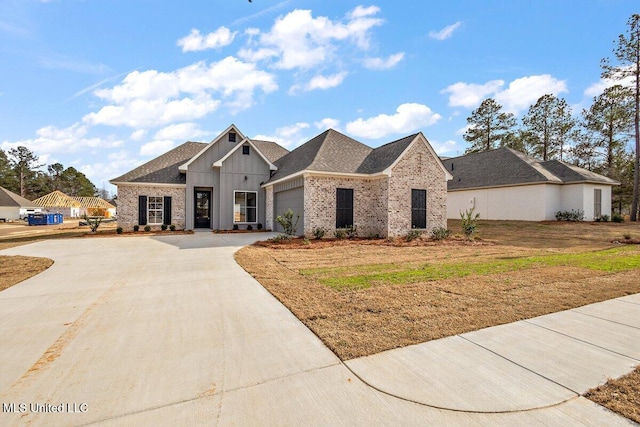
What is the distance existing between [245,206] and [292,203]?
14.7ft

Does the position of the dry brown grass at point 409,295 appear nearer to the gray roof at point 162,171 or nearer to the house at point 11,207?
the gray roof at point 162,171

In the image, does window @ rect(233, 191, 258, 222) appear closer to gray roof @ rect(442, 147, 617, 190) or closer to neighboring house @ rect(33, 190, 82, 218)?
gray roof @ rect(442, 147, 617, 190)

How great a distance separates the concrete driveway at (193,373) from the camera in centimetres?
238

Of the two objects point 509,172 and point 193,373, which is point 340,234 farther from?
point 509,172

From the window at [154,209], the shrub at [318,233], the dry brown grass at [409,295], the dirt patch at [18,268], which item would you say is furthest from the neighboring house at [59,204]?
the dry brown grass at [409,295]

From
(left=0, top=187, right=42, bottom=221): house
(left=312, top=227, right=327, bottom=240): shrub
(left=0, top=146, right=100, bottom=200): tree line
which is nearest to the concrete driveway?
(left=312, top=227, right=327, bottom=240): shrub

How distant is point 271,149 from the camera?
2550 centimetres

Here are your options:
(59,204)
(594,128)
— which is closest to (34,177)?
(59,204)

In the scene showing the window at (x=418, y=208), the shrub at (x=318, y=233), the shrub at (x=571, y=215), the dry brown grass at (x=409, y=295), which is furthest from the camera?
the shrub at (x=571, y=215)

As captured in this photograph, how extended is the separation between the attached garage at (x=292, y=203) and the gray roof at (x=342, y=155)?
1.00m

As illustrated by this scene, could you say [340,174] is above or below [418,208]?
above

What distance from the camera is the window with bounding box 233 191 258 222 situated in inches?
759

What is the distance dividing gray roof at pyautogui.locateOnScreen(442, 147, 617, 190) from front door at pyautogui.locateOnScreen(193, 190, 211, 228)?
2136cm

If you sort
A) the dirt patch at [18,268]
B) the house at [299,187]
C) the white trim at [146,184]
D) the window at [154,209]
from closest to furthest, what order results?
the dirt patch at [18,268] < the house at [299,187] < the white trim at [146,184] < the window at [154,209]
